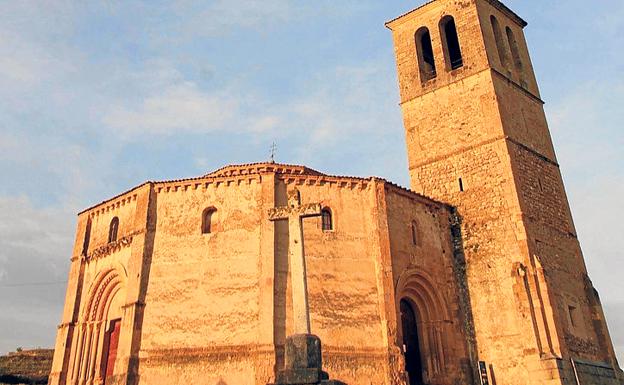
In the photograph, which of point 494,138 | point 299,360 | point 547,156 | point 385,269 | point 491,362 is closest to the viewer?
point 299,360

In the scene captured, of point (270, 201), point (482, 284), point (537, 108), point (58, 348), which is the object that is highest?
point (537, 108)

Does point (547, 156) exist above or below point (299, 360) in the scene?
above

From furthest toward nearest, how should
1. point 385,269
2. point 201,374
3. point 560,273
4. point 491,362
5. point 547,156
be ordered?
point 547,156, point 560,273, point 491,362, point 385,269, point 201,374

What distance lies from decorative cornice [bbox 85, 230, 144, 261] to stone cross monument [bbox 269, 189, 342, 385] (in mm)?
9012

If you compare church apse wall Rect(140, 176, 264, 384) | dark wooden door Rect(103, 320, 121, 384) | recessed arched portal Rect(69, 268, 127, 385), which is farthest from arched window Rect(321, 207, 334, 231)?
dark wooden door Rect(103, 320, 121, 384)

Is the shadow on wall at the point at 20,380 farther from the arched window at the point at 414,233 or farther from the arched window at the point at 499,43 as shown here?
the arched window at the point at 499,43

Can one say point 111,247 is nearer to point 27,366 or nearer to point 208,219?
point 208,219

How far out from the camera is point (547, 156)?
25.1 metres

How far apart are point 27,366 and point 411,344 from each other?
62.1 feet

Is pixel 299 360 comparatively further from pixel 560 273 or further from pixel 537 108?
pixel 537 108

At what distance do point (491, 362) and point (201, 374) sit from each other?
416 inches

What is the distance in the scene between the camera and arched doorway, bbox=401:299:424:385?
20.0m

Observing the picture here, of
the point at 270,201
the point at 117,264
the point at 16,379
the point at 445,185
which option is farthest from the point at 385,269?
the point at 16,379

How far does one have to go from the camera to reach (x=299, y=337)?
11430 millimetres
